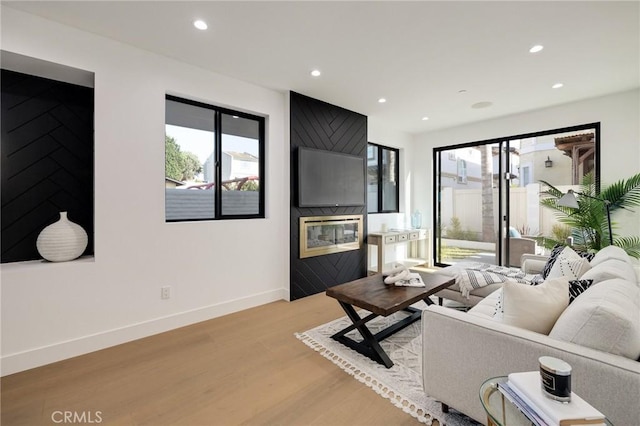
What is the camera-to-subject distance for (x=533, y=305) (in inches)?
56.1

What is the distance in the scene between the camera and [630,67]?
2996 millimetres

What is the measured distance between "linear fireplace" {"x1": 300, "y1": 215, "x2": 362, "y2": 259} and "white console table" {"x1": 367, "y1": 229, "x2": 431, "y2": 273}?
31 centimetres

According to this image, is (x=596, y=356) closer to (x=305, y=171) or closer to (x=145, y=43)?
(x=305, y=171)

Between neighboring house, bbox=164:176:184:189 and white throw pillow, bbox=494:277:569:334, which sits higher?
neighboring house, bbox=164:176:184:189

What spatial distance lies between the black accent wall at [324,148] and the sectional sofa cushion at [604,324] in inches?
110

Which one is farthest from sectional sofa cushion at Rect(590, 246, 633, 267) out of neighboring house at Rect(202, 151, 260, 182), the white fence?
neighboring house at Rect(202, 151, 260, 182)

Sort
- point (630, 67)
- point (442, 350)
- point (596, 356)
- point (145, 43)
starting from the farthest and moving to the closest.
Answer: point (630, 67) < point (145, 43) < point (442, 350) < point (596, 356)

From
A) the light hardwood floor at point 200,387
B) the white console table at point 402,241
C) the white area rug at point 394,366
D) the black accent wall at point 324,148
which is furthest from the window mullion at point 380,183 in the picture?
the light hardwood floor at point 200,387

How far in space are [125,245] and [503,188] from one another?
211 inches

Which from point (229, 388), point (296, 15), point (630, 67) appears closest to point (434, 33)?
point (296, 15)

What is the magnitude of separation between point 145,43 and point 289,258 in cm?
267

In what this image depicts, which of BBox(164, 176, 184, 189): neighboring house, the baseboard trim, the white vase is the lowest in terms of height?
the baseboard trim

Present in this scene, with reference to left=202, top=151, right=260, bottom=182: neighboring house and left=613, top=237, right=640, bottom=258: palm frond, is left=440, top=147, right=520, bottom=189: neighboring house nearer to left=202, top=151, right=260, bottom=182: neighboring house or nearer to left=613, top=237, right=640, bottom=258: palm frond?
left=613, top=237, right=640, bottom=258: palm frond

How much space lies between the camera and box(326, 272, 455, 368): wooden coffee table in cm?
216
